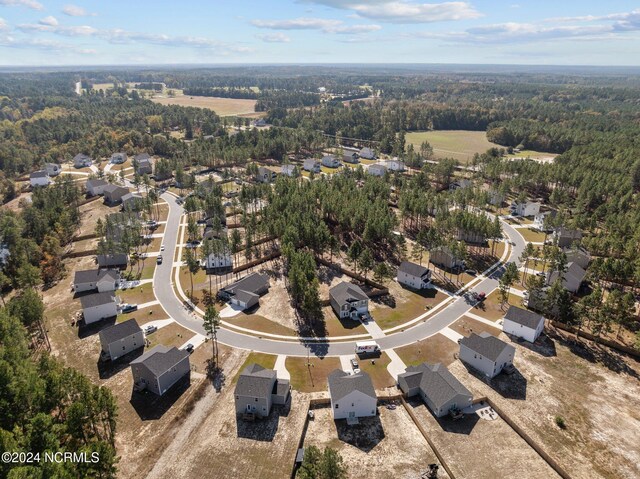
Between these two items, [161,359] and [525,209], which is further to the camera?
[525,209]

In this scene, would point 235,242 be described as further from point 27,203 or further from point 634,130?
point 634,130

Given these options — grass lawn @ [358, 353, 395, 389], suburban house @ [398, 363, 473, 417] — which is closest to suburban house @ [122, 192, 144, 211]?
grass lawn @ [358, 353, 395, 389]

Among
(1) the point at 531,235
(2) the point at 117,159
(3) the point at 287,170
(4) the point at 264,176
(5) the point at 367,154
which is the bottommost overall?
(1) the point at 531,235

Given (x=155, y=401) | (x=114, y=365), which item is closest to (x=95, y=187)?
(x=114, y=365)

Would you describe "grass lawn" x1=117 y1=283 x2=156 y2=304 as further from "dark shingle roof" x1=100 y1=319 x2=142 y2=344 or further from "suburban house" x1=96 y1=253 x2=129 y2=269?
"dark shingle roof" x1=100 y1=319 x2=142 y2=344

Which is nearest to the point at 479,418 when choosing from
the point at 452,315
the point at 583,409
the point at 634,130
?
the point at 583,409

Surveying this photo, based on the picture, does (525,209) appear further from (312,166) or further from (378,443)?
(378,443)

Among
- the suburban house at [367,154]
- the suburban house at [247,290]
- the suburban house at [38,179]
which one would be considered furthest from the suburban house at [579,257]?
the suburban house at [38,179]

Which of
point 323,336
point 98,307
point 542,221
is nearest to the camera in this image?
point 323,336
